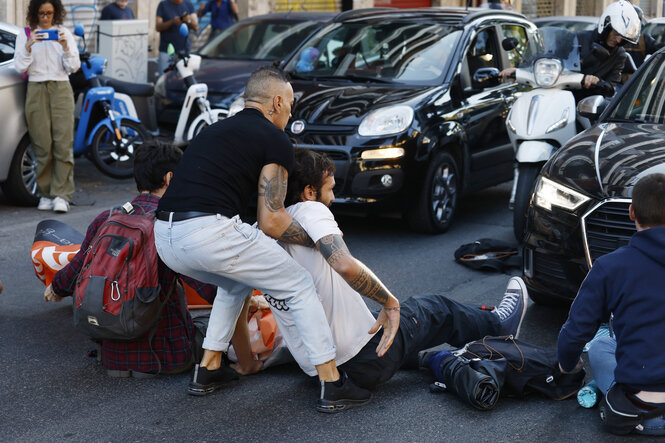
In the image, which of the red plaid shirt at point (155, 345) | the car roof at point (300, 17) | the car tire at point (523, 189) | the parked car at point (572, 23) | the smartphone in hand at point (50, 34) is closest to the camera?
the red plaid shirt at point (155, 345)

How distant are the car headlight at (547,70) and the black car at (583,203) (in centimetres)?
201

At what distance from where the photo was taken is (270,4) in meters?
19.1

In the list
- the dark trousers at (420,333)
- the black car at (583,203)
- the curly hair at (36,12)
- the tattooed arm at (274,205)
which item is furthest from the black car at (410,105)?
the tattooed arm at (274,205)

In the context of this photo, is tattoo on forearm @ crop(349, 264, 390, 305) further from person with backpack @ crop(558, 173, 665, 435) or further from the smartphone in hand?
the smartphone in hand

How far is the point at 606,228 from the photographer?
5129 millimetres

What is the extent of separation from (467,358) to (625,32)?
15.9 ft

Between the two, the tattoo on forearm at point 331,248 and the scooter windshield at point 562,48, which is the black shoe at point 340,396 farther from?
the scooter windshield at point 562,48

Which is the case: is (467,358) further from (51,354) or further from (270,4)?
(270,4)

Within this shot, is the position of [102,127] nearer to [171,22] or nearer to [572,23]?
[171,22]

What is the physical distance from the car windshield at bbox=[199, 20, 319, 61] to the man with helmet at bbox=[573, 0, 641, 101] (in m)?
4.39

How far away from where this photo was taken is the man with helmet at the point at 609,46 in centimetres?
845

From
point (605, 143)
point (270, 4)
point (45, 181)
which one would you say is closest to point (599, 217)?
point (605, 143)

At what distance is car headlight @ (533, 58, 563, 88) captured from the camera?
7.98m

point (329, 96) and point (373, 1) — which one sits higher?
point (373, 1)
